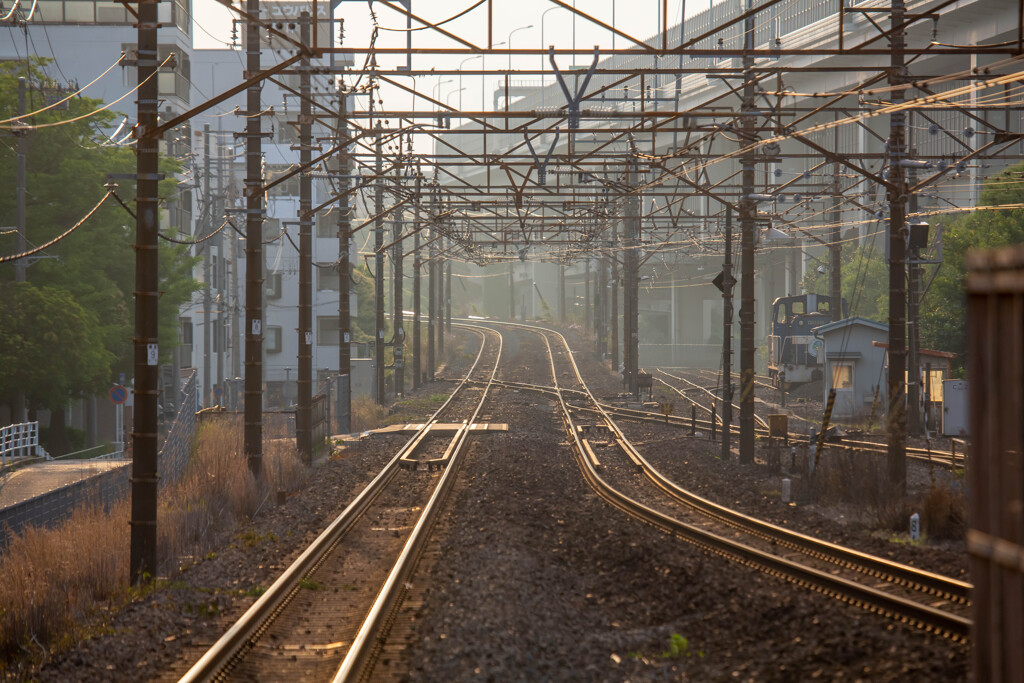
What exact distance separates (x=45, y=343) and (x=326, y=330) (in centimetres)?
3241

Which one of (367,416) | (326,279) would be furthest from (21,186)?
(326,279)

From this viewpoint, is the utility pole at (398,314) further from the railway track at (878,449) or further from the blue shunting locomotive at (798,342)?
the blue shunting locomotive at (798,342)

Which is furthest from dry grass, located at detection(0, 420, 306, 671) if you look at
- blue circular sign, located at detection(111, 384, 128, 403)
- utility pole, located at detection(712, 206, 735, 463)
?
utility pole, located at detection(712, 206, 735, 463)

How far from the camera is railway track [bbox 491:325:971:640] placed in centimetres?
855

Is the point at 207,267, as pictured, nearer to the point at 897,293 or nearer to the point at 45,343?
the point at 45,343

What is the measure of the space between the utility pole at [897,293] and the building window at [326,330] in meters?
43.1

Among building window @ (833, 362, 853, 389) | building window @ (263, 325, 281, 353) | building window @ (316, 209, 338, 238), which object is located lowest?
building window @ (833, 362, 853, 389)

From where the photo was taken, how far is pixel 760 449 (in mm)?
22344

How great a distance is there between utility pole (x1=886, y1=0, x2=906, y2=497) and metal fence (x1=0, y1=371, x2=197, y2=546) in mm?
11050

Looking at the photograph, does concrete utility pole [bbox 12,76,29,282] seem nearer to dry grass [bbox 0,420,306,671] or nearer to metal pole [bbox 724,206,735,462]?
dry grass [bbox 0,420,306,671]

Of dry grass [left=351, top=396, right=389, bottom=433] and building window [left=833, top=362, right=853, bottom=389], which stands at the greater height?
building window [left=833, top=362, right=853, bottom=389]

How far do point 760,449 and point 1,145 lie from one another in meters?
21.3

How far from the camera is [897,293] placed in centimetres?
1501

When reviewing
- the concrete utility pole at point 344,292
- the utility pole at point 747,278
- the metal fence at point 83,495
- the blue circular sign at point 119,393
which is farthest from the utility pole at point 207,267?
the utility pole at point 747,278
